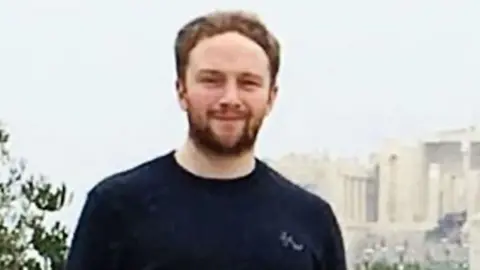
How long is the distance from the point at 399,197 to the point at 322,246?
5862 millimetres

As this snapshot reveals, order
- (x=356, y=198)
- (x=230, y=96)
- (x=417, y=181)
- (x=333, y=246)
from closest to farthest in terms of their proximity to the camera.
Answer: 1. (x=230, y=96)
2. (x=333, y=246)
3. (x=356, y=198)
4. (x=417, y=181)

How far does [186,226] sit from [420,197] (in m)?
6.34

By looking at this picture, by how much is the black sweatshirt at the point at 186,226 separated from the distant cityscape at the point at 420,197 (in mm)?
4950

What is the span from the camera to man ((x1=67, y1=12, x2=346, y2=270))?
143cm

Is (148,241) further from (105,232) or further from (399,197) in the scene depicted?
(399,197)

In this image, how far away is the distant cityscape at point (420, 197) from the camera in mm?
6730

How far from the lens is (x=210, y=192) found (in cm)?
147

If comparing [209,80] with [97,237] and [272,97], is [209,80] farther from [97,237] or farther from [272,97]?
[97,237]

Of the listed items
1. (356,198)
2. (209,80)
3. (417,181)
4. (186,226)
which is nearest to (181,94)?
(209,80)

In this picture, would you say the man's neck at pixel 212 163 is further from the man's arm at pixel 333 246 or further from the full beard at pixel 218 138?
the man's arm at pixel 333 246

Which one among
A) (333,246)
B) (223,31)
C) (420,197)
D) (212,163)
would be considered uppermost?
(223,31)

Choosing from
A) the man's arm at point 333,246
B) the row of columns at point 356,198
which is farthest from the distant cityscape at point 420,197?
the man's arm at point 333,246

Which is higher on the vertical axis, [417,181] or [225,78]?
[225,78]

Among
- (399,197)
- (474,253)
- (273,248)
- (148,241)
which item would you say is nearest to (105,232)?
(148,241)
